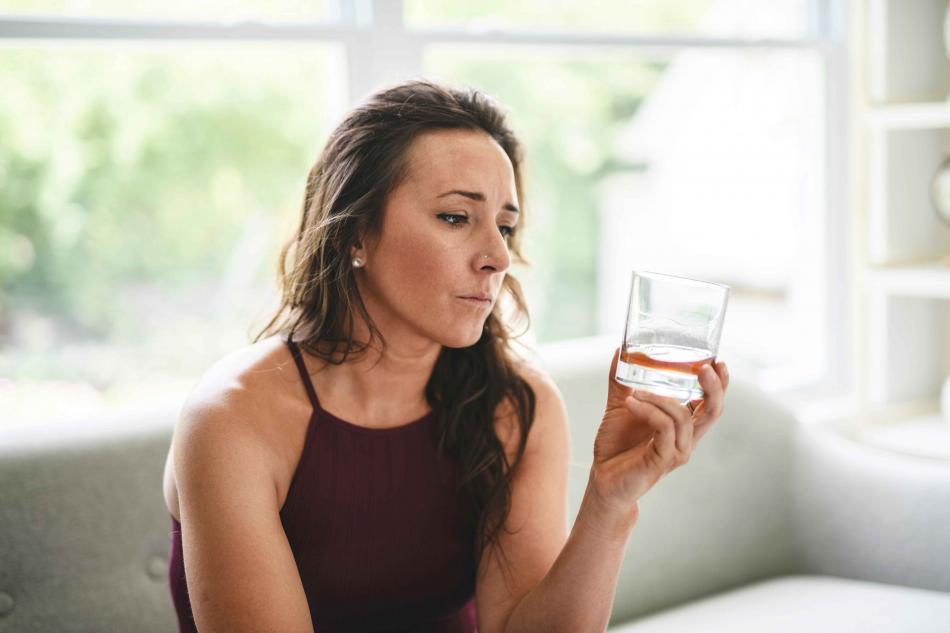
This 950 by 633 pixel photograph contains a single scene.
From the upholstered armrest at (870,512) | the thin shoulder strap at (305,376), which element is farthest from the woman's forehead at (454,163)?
the upholstered armrest at (870,512)

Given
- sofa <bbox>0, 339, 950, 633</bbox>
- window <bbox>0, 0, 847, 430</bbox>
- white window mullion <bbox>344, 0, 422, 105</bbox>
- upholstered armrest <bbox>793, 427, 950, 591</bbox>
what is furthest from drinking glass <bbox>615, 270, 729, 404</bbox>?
window <bbox>0, 0, 847, 430</bbox>

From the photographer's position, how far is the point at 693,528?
2021 mm

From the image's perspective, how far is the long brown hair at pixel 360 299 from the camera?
138 cm

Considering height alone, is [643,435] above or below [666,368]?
below

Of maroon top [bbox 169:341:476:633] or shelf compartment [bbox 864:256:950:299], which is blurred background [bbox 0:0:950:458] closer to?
shelf compartment [bbox 864:256:950:299]

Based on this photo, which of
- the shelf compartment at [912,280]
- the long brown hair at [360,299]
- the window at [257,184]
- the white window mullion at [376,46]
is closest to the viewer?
the long brown hair at [360,299]

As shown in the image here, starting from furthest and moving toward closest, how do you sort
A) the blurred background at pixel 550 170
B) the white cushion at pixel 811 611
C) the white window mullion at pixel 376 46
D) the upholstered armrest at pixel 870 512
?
the blurred background at pixel 550 170
the white window mullion at pixel 376 46
the upholstered armrest at pixel 870 512
the white cushion at pixel 811 611

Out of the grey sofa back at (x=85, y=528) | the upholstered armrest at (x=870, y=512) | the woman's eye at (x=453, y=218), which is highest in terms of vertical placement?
the woman's eye at (x=453, y=218)

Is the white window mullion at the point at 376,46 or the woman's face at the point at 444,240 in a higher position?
the white window mullion at the point at 376,46

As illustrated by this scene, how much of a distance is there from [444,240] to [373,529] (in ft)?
1.44

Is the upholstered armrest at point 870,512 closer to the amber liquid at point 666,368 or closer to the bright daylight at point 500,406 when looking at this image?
the bright daylight at point 500,406

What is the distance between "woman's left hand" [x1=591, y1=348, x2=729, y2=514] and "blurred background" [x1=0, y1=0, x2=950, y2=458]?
0.46m

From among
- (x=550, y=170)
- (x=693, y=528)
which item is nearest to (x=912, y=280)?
(x=693, y=528)

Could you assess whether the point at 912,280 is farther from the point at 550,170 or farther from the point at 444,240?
the point at 550,170
